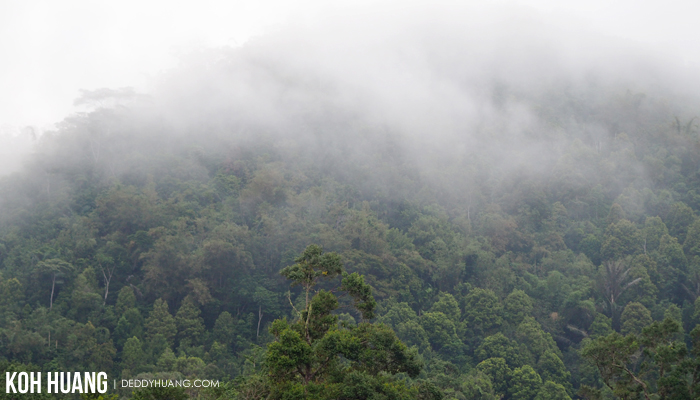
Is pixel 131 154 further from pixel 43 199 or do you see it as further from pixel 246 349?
pixel 246 349

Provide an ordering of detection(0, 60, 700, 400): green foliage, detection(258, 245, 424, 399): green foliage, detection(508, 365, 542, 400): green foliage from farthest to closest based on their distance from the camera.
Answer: detection(508, 365, 542, 400): green foliage
detection(0, 60, 700, 400): green foliage
detection(258, 245, 424, 399): green foliage

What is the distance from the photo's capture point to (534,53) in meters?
99.4

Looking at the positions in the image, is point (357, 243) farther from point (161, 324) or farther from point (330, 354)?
point (330, 354)

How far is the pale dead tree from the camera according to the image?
154 feet

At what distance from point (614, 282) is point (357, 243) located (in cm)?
2113

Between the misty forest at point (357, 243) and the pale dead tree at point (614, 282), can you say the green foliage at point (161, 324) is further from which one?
the pale dead tree at point (614, 282)

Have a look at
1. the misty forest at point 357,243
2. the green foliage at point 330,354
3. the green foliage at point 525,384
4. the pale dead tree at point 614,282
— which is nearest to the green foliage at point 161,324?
the misty forest at point 357,243

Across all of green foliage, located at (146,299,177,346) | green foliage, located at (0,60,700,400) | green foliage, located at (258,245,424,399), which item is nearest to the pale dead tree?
green foliage, located at (0,60,700,400)

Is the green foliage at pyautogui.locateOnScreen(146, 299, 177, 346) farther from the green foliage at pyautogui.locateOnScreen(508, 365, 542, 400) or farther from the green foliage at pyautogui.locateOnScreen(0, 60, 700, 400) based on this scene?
the green foliage at pyautogui.locateOnScreen(508, 365, 542, 400)

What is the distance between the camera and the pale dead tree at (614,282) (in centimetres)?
4700

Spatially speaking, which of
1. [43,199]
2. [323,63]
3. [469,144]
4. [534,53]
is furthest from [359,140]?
[534,53]

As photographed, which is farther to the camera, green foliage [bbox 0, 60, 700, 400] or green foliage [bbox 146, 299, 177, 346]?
green foliage [bbox 146, 299, 177, 346]

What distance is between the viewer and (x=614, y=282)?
48.2 metres

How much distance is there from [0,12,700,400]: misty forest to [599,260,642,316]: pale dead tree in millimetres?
179
